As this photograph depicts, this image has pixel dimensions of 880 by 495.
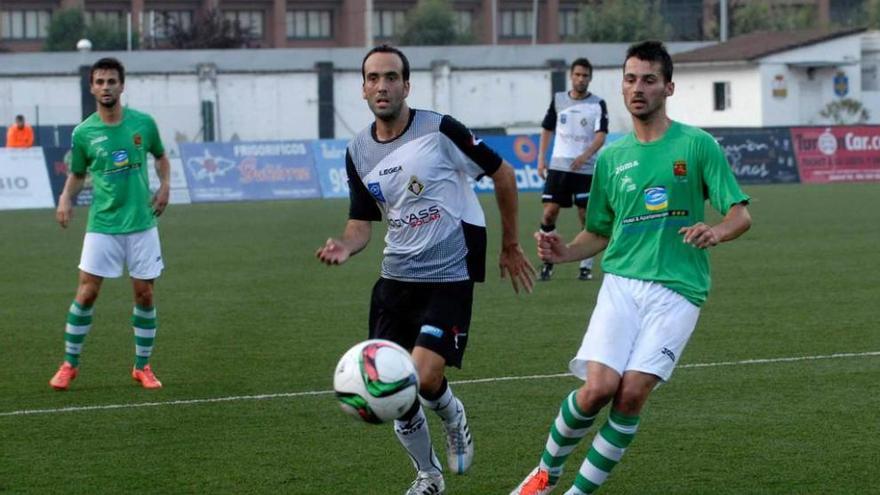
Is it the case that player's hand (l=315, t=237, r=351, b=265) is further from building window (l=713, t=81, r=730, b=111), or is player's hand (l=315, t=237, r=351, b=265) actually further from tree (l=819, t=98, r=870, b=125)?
tree (l=819, t=98, r=870, b=125)

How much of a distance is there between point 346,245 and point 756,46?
50996mm

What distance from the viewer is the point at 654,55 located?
6703 millimetres

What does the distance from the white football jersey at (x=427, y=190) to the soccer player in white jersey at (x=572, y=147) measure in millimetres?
9212

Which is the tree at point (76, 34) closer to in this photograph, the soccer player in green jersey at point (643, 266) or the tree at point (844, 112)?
the tree at point (844, 112)

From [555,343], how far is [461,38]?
77.8m

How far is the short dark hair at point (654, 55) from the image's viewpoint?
669cm

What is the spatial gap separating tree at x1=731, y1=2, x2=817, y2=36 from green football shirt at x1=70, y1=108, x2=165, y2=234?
76670 mm

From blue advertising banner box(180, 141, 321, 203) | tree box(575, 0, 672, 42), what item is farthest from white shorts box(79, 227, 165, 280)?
tree box(575, 0, 672, 42)

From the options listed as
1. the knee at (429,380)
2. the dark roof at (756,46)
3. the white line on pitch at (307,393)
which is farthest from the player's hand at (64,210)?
the dark roof at (756,46)

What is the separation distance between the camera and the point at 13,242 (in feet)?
74.6

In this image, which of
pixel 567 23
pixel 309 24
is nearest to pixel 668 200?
pixel 309 24

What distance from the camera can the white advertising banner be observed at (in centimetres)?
3030

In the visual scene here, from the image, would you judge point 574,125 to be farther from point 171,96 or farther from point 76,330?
point 171,96

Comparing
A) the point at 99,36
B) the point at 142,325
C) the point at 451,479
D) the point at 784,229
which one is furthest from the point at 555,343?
the point at 99,36
